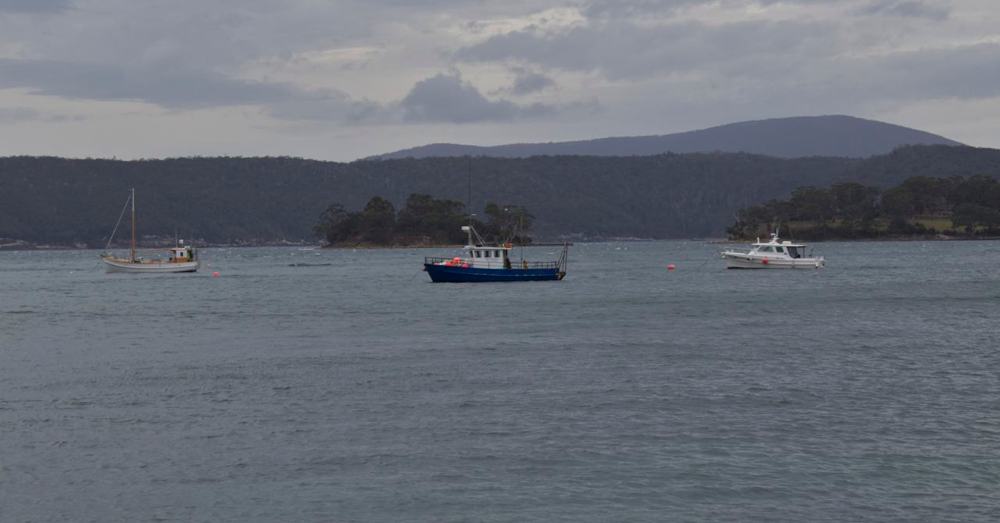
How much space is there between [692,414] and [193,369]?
890 inches

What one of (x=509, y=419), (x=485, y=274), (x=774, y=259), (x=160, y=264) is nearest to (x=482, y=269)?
(x=485, y=274)

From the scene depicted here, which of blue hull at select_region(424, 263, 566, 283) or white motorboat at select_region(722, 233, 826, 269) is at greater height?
white motorboat at select_region(722, 233, 826, 269)

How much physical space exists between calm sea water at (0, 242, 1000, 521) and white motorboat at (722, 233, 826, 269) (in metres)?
73.1

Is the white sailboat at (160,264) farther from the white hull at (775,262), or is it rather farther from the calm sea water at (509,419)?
the calm sea water at (509,419)

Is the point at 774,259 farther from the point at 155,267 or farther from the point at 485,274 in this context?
the point at 155,267

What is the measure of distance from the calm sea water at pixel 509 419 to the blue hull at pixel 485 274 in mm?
39919

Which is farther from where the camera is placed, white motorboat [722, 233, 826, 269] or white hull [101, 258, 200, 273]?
white hull [101, 258, 200, 273]

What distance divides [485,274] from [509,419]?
79.4 metres

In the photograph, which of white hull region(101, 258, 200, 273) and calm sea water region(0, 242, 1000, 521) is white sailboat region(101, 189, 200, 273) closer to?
white hull region(101, 258, 200, 273)

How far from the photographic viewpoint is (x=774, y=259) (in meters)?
144

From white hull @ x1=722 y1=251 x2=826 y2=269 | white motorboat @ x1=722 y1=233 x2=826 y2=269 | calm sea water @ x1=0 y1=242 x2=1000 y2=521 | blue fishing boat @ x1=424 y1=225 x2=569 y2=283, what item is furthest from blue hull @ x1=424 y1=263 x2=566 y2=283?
calm sea water @ x1=0 y1=242 x2=1000 y2=521

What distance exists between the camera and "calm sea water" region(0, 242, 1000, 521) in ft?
83.6

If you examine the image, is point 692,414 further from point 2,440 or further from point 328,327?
point 328,327

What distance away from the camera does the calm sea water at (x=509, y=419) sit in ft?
83.6
